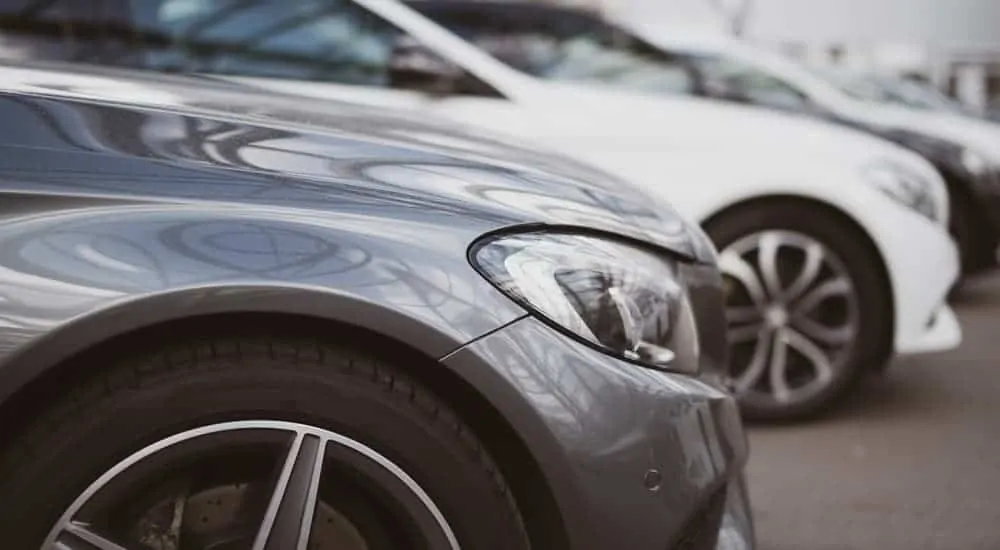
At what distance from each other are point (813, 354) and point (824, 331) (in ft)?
0.29

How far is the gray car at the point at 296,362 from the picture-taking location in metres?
2.12

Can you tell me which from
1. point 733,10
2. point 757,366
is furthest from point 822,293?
point 733,10

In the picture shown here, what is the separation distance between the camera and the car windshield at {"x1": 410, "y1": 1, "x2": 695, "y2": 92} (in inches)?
217

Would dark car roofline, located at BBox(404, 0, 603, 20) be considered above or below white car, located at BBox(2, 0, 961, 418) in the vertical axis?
above

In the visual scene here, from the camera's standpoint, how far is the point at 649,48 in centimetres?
605

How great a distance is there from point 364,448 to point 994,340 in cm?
467

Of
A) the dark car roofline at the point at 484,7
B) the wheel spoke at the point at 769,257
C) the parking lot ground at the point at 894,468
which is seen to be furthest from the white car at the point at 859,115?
the wheel spoke at the point at 769,257

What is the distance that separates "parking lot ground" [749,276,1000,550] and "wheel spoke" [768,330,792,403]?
13 cm

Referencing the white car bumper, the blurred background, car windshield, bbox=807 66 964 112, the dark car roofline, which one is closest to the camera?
the white car bumper

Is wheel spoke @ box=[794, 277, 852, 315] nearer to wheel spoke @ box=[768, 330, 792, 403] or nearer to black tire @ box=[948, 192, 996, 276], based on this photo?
wheel spoke @ box=[768, 330, 792, 403]

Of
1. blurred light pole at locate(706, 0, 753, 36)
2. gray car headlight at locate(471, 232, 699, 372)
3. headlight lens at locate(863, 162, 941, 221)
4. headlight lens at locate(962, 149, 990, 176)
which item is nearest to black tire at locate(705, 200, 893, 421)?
headlight lens at locate(863, 162, 941, 221)

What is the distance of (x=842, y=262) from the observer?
4656 mm

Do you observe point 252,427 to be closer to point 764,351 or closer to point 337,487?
point 337,487

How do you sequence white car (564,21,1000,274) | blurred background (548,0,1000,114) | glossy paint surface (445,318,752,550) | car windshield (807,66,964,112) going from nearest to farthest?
glossy paint surface (445,318,752,550)
white car (564,21,1000,274)
car windshield (807,66,964,112)
blurred background (548,0,1000,114)
